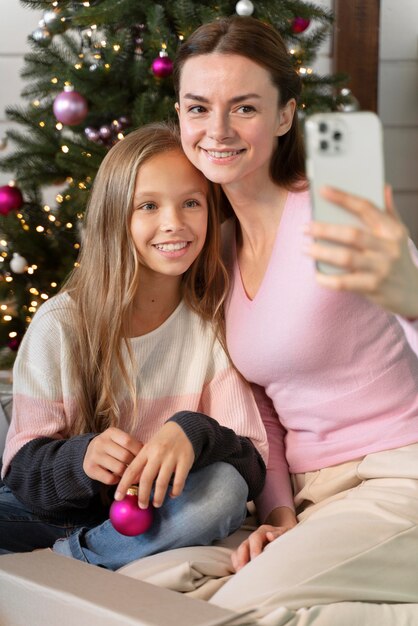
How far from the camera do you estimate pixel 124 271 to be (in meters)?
1.53

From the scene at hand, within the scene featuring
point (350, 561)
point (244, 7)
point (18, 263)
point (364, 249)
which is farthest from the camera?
point (18, 263)

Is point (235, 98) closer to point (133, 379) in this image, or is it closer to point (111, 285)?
point (111, 285)

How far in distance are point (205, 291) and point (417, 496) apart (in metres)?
0.52

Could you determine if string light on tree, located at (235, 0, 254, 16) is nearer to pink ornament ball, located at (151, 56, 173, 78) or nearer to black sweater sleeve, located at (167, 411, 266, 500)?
pink ornament ball, located at (151, 56, 173, 78)

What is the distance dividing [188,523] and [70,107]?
1247 mm

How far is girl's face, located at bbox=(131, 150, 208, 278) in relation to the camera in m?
1.48

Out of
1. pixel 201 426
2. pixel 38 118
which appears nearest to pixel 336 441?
pixel 201 426

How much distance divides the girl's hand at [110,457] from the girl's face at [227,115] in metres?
0.44

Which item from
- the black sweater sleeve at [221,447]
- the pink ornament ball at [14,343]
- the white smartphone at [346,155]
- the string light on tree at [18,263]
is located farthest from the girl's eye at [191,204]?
the pink ornament ball at [14,343]

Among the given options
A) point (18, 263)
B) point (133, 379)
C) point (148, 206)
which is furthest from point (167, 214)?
point (18, 263)

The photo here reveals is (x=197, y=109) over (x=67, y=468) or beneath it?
over

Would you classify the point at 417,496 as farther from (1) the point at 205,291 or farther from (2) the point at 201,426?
(1) the point at 205,291

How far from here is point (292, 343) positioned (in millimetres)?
1438

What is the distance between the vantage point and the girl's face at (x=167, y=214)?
1481mm
